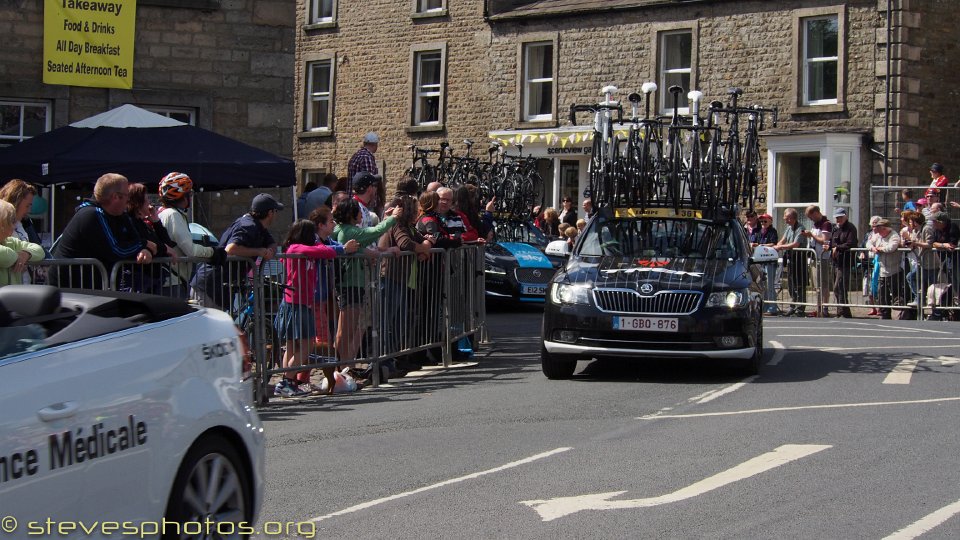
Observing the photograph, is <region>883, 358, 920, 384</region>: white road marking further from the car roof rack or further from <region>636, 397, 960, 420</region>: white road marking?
the car roof rack

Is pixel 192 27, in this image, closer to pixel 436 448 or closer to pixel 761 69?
pixel 436 448

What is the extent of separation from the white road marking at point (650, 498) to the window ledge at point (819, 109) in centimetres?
2451

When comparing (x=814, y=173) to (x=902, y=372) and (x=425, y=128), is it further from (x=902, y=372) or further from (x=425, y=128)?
(x=902, y=372)

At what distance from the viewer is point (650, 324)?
12.9 m

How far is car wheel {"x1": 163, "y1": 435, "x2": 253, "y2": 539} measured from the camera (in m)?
5.39

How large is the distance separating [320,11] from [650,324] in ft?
104

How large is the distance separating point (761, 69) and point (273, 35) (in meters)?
15.7

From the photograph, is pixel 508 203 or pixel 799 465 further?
pixel 508 203

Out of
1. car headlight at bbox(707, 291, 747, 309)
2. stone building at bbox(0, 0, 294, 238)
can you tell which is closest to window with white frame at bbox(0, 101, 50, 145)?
stone building at bbox(0, 0, 294, 238)

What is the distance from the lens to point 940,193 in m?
A: 27.6

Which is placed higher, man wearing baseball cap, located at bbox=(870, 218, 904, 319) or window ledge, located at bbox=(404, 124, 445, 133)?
window ledge, located at bbox=(404, 124, 445, 133)

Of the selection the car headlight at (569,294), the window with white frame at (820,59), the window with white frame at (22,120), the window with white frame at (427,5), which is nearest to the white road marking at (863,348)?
the car headlight at (569,294)

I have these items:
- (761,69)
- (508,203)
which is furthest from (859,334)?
(761,69)

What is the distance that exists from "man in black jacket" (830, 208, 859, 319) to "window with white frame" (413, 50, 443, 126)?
57.6 feet
